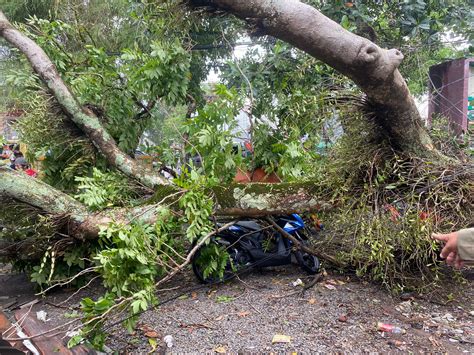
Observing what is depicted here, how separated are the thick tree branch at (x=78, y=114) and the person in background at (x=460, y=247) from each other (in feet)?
10.3

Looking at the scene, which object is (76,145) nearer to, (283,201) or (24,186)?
(24,186)

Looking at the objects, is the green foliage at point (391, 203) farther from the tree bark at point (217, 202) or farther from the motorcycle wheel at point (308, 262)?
the motorcycle wheel at point (308, 262)

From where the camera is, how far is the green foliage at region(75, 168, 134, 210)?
371cm

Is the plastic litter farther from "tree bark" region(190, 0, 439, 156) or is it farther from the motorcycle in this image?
"tree bark" region(190, 0, 439, 156)

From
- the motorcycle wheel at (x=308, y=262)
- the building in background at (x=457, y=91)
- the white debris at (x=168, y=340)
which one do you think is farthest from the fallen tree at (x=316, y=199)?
the building in background at (x=457, y=91)

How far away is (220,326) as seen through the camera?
316 centimetres

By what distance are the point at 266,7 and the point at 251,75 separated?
260 centimetres

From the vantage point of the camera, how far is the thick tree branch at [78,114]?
15.0 feet

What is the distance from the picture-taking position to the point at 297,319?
10.5 ft

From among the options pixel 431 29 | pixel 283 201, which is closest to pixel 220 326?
pixel 283 201

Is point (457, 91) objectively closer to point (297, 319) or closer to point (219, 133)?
point (219, 133)

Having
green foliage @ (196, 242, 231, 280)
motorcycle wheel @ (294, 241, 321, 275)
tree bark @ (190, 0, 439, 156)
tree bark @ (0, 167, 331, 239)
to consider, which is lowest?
motorcycle wheel @ (294, 241, 321, 275)

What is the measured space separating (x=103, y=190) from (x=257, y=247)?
67.9 inches

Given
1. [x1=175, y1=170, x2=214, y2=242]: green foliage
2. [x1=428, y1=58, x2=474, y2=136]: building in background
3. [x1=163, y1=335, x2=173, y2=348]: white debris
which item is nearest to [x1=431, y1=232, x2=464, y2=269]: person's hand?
[x1=175, y1=170, x2=214, y2=242]: green foliage
